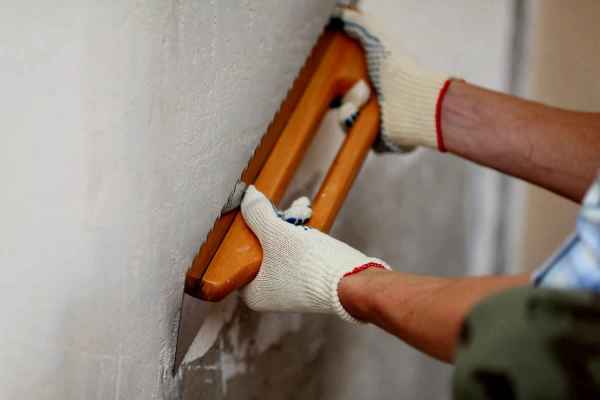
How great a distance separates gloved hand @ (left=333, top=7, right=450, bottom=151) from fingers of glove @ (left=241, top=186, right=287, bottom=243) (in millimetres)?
229

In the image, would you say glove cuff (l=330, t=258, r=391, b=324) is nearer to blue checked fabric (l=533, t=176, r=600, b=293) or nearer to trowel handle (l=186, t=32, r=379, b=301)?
trowel handle (l=186, t=32, r=379, b=301)

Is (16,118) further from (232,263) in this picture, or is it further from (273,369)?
(273,369)

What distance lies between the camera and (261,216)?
0.69 m

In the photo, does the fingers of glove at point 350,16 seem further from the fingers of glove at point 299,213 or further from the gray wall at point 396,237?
the fingers of glove at point 299,213

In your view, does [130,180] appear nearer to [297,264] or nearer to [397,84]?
[297,264]

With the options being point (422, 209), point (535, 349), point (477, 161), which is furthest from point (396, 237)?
point (535, 349)

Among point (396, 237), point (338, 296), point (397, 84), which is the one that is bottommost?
point (396, 237)

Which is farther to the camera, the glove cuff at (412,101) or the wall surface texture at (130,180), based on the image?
the glove cuff at (412,101)

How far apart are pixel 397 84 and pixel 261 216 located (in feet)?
0.88

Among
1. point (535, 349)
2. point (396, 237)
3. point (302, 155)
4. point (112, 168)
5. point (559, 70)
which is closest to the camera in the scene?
point (535, 349)

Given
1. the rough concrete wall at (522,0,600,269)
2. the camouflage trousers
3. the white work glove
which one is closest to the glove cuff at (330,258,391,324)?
the white work glove

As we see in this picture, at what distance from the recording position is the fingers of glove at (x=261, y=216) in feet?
2.26

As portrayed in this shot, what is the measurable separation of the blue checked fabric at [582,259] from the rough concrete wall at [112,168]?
1.10 feet

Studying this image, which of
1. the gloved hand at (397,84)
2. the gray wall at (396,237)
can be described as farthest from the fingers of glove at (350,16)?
the gray wall at (396,237)
